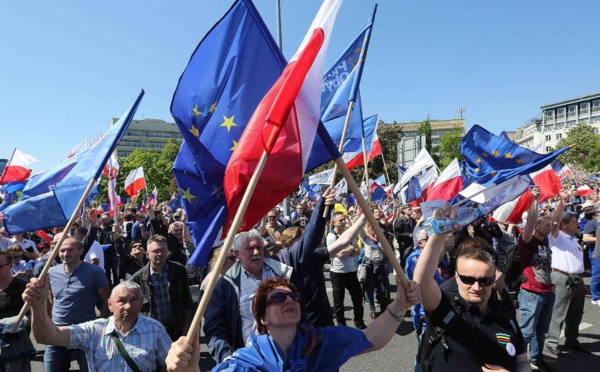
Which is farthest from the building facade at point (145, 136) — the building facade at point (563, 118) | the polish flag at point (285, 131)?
the polish flag at point (285, 131)

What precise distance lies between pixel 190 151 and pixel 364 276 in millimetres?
5229

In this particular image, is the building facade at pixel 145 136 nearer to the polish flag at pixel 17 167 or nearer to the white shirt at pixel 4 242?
the polish flag at pixel 17 167

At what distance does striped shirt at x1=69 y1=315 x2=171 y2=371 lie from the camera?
301 centimetres

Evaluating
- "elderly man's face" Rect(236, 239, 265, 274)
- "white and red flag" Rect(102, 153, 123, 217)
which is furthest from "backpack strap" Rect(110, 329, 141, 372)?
"white and red flag" Rect(102, 153, 123, 217)

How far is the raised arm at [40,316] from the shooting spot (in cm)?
278

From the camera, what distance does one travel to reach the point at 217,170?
306cm

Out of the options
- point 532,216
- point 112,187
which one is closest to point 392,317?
point 532,216

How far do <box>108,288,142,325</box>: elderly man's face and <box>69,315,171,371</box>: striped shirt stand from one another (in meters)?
0.06

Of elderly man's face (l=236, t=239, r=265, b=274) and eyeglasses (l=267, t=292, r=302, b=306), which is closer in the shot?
eyeglasses (l=267, t=292, r=302, b=306)

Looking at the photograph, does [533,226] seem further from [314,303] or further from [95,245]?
[95,245]

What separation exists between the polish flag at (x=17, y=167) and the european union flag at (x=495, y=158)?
8.48m

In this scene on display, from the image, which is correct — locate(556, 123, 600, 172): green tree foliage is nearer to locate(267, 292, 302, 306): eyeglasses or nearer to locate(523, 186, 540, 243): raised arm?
locate(523, 186, 540, 243): raised arm

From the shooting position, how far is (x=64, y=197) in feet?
13.8

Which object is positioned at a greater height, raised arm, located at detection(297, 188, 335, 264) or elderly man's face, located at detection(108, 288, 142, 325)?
raised arm, located at detection(297, 188, 335, 264)
